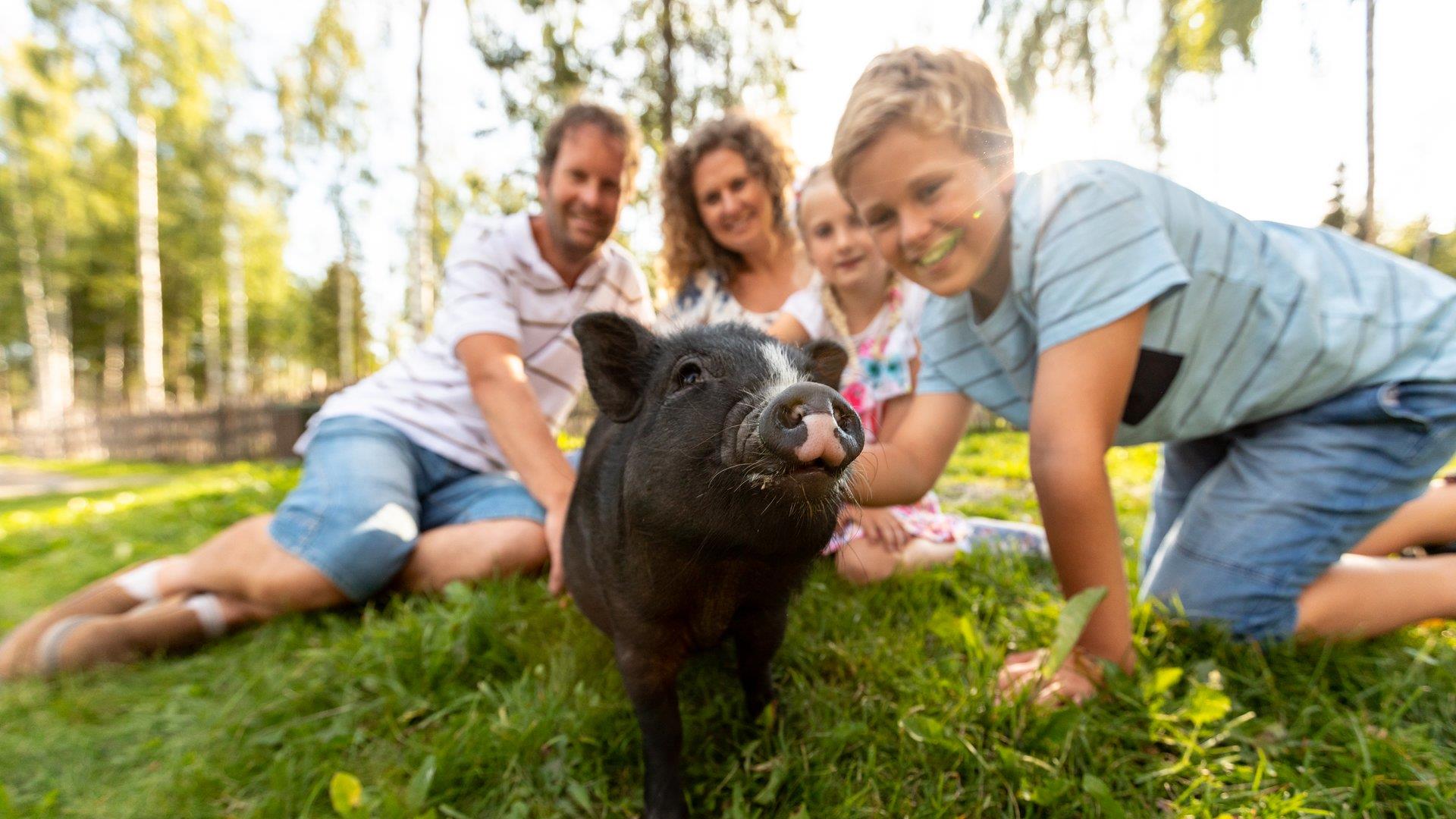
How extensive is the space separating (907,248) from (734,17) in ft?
34.8

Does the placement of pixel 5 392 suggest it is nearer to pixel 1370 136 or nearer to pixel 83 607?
pixel 83 607

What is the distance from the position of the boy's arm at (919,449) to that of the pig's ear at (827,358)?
31cm

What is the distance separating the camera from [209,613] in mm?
2973

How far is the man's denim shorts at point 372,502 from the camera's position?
2916mm

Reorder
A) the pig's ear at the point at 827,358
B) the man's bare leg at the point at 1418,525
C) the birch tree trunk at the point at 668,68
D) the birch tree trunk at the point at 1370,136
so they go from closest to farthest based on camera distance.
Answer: the pig's ear at the point at 827,358 → the man's bare leg at the point at 1418,525 → the birch tree trunk at the point at 668,68 → the birch tree trunk at the point at 1370,136

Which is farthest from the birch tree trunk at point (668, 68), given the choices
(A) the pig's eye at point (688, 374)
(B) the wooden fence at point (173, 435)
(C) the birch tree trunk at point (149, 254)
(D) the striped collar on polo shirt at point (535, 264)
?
(C) the birch tree trunk at point (149, 254)

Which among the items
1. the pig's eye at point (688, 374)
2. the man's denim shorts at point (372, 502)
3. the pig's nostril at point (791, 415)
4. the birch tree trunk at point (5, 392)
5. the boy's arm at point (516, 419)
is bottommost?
the birch tree trunk at point (5, 392)

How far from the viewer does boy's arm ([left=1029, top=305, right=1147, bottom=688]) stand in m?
1.96

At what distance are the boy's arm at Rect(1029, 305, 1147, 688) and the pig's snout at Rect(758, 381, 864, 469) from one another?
1.05m

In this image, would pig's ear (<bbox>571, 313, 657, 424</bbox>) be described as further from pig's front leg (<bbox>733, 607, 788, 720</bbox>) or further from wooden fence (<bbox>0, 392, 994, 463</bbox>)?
wooden fence (<bbox>0, 392, 994, 463</bbox>)

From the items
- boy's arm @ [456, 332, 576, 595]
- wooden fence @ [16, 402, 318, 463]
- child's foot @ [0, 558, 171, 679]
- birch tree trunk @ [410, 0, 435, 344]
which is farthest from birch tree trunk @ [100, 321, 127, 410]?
boy's arm @ [456, 332, 576, 595]

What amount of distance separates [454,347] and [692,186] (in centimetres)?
152

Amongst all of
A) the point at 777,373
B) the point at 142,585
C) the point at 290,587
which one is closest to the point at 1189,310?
the point at 777,373

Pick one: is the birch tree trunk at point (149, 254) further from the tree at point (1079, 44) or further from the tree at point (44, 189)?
the tree at point (1079, 44)
